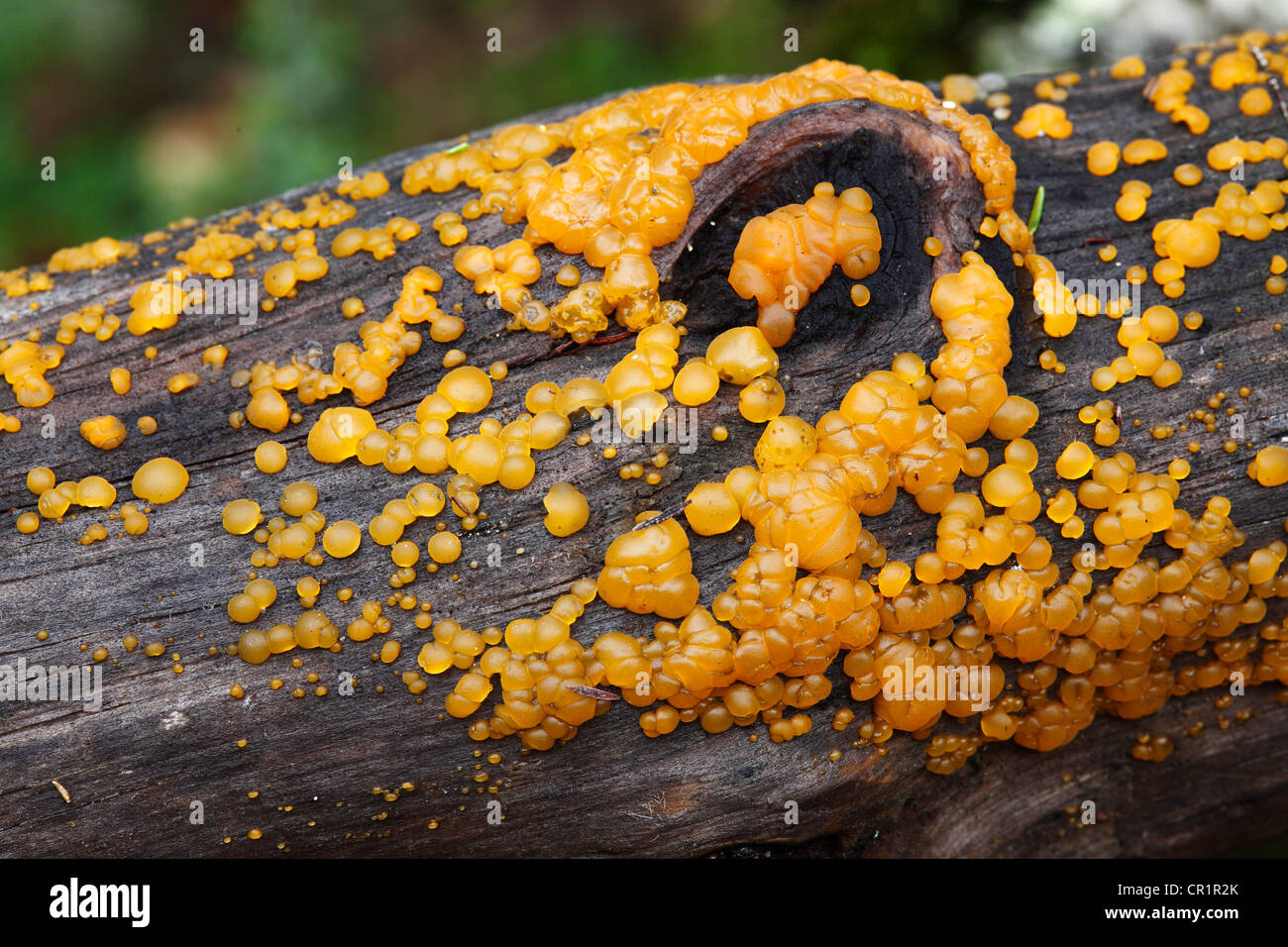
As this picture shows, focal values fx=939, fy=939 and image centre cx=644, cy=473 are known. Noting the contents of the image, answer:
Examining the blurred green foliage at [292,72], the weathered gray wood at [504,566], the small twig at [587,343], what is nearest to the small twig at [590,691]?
the weathered gray wood at [504,566]

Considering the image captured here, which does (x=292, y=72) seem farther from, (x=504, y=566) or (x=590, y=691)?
(x=590, y=691)

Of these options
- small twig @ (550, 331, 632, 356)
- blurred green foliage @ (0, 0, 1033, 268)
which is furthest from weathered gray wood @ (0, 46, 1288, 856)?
blurred green foliage @ (0, 0, 1033, 268)

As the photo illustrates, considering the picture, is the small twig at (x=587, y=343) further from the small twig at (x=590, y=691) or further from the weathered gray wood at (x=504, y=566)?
the small twig at (x=590, y=691)

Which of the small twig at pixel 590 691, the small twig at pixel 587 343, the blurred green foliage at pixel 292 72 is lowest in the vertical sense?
the small twig at pixel 590 691

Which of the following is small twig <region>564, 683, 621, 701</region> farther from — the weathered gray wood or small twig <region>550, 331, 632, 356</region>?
small twig <region>550, 331, 632, 356</region>
